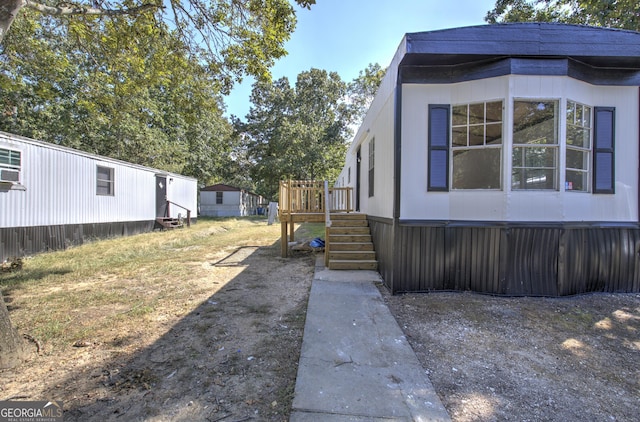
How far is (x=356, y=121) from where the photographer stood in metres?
28.6

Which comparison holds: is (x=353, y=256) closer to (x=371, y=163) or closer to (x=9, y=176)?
(x=371, y=163)

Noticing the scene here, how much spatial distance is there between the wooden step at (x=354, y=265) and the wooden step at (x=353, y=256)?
17 cm

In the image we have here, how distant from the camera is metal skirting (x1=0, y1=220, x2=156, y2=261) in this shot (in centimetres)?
698

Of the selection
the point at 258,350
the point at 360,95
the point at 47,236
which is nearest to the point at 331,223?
the point at 258,350

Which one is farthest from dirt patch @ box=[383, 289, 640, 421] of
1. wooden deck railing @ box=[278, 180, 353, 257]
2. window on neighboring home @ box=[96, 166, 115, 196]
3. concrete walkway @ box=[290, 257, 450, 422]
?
window on neighboring home @ box=[96, 166, 115, 196]

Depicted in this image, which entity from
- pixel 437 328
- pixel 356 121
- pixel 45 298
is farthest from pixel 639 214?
pixel 356 121

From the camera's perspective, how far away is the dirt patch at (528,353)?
84.4 inches

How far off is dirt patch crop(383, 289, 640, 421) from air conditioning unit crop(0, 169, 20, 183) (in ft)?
29.0

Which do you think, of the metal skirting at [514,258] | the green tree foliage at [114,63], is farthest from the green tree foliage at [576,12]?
the green tree foliage at [114,63]

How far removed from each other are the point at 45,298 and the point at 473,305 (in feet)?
20.2

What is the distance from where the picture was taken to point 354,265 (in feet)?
20.0

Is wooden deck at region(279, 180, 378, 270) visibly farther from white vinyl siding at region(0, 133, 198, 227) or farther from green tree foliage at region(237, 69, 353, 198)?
green tree foliage at region(237, 69, 353, 198)

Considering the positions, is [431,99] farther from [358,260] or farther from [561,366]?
[561,366]

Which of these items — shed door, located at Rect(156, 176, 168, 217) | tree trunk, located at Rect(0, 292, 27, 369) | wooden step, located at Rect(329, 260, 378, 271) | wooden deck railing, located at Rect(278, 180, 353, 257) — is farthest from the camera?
shed door, located at Rect(156, 176, 168, 217)
